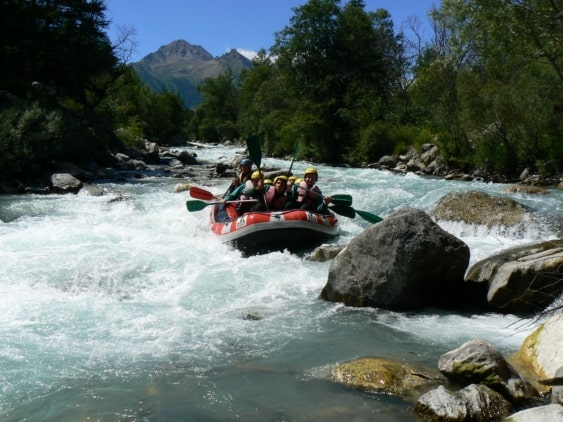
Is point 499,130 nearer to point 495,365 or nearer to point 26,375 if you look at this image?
point 495,365

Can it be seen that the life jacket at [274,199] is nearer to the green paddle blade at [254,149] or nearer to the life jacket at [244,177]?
the life jacket at [244,177]

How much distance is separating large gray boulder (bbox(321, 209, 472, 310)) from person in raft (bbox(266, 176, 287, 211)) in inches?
134

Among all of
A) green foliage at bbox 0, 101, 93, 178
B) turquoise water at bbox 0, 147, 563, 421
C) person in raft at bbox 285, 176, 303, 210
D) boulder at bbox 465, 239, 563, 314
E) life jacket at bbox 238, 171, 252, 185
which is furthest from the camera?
green foliage at bbox 0, 101, 93, 178

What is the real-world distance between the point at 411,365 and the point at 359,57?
27.9 meters

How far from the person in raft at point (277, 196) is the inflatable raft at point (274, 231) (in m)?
0.57

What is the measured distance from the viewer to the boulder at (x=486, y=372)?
3.79m

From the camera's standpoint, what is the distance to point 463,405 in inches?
141

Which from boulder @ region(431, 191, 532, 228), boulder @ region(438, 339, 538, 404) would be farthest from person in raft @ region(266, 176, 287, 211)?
boulder @ region(438, 339, 538, 404)

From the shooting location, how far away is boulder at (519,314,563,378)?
3988 mm

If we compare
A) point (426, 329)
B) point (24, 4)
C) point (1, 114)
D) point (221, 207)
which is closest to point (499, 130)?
point (221, 207)

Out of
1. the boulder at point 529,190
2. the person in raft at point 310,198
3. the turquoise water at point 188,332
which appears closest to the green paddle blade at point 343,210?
the person in raft at point 310,198

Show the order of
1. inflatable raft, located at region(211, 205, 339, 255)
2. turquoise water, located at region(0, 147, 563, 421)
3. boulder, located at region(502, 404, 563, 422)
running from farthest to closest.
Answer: inflatable raft, located at region(211, 205, 339, 255) < turquoise water, located at region(0, 147, 563, 421) < boulder, located at region(502, 404, 563, 422)

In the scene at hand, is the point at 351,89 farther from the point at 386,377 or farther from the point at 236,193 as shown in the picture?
the point at 386,377

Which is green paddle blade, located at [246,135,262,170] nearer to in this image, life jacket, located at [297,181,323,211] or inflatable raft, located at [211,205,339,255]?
life jacket, located at [297,181,323,211]
